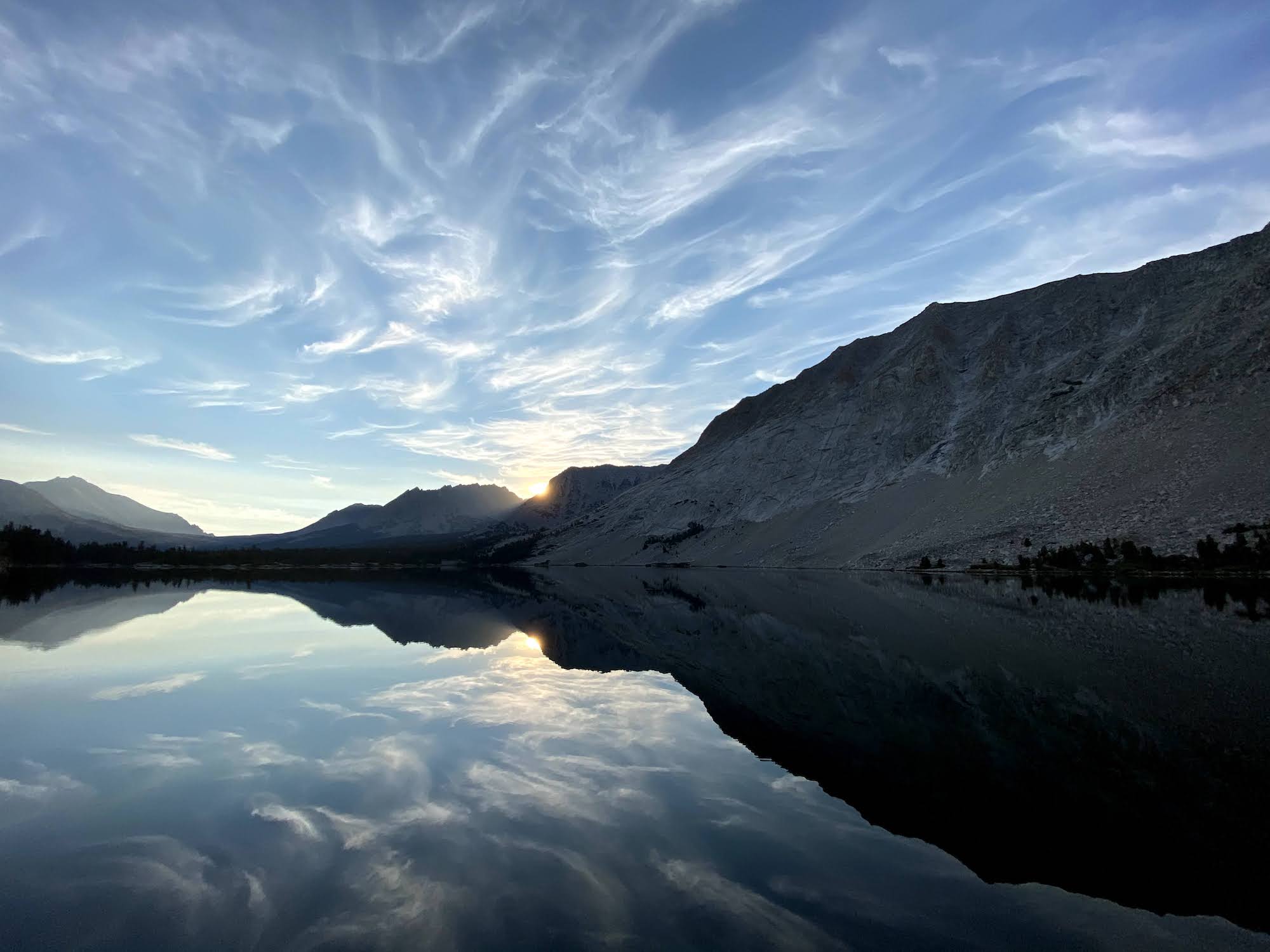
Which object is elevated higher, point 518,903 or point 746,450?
point 746,450

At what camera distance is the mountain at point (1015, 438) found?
82188mm

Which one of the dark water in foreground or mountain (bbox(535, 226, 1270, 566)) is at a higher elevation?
mountain (bbox(535, 226, 1270, 566))

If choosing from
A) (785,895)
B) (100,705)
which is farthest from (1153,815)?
(100,705)

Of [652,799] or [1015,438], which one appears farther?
[1015,438]

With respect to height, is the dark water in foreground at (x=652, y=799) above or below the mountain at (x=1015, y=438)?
below

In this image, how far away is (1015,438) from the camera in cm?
11425

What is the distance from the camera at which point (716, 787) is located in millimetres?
13273

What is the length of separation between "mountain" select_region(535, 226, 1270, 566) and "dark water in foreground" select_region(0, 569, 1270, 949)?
6412 centimetres

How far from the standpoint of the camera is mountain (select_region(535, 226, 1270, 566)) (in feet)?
270

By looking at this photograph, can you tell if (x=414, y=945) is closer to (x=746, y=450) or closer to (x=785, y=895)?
(x=785, y=895)

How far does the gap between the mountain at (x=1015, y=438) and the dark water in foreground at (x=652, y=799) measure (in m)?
64.1

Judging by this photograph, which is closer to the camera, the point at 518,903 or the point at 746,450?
the point at 518,903

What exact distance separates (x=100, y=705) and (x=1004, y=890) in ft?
79.4

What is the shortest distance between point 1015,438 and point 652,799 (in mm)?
121390
